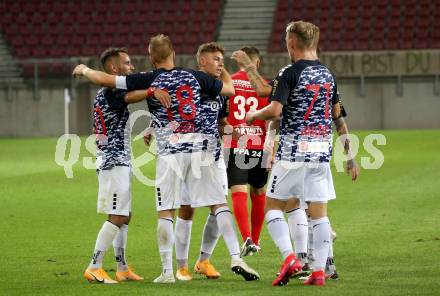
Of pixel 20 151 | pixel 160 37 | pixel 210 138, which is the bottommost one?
pixel 20 151

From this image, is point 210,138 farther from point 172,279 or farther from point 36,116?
point 36,116

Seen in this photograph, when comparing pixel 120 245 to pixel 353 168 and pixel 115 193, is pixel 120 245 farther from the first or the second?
pixel 353 168

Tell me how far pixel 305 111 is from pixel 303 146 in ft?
0.87

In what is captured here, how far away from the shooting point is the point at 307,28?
8.20 metres

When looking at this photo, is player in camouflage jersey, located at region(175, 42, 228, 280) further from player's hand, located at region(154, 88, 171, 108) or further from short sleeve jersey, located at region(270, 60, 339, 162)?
short sleeve jersey, located at region(270, 60, 339, 162)

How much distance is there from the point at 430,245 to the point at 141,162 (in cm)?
1296

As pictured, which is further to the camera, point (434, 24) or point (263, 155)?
point (434, 24)

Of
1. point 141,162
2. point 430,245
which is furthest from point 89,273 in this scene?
point 141,162

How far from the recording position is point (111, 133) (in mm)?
8875

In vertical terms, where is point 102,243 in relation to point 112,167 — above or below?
below

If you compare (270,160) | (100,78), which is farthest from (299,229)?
(270,160)

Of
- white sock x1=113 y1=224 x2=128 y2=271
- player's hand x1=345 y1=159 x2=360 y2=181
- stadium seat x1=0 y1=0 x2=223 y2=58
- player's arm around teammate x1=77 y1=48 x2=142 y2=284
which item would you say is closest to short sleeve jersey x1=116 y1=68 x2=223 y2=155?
player's arm around teammate x1=77 y1=48 x2=142 y2=284

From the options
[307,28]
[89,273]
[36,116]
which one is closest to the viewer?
[307,28]

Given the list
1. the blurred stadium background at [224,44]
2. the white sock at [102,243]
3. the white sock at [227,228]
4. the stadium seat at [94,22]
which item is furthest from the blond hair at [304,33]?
the stadium seat at [94,22]
